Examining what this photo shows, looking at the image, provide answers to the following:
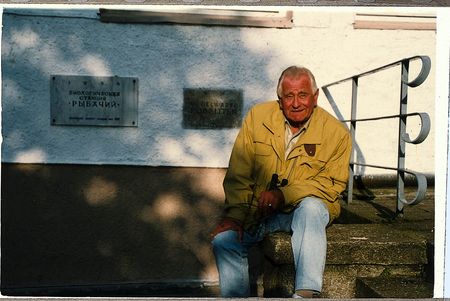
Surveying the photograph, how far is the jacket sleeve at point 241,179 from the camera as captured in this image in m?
3.00

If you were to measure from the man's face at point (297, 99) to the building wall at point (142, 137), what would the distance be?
47.1 inches

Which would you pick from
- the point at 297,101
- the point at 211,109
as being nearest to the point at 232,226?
the point at 297,101

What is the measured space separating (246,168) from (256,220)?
0.29 meters

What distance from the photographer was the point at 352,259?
2.95 m

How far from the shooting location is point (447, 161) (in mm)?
3055

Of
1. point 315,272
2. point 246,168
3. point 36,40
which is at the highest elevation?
point 36,40

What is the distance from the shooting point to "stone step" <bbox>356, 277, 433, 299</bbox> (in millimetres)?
2797

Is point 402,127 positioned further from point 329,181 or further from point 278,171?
point 278,171

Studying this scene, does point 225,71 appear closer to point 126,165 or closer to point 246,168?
point 126,165

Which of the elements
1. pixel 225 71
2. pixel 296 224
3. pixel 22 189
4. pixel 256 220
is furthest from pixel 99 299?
pixel 225 71

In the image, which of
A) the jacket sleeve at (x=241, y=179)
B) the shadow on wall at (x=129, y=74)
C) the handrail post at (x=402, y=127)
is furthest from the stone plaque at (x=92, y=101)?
the handrail post at (x=402, y=127)

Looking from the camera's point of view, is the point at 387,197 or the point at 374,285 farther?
the point at 387,197

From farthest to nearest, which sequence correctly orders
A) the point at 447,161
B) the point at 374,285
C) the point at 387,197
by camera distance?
1. the point at 387,197
2. the point at 447,161
3. the point at 374,285

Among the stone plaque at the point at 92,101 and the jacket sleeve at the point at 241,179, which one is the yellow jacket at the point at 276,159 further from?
the stone plaque at the point at 92,101
